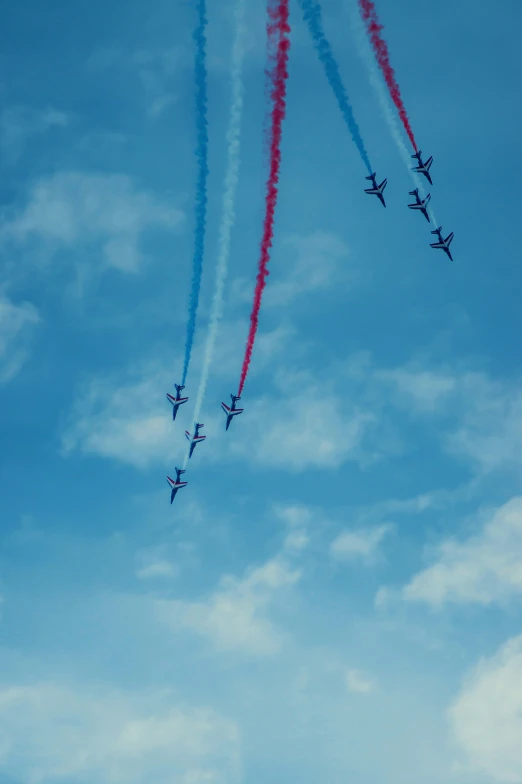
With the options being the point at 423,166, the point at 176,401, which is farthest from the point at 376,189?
the point at 176,401

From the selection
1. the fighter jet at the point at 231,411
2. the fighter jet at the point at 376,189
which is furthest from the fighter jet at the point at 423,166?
the fighter jet at the point at 231,411

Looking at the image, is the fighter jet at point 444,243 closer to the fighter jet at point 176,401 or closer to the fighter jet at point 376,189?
the fighter jet at point 376,189

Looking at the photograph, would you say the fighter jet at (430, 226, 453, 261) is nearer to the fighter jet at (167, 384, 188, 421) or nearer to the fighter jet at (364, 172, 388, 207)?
the fighter jet at (364, 172, 388, 207)

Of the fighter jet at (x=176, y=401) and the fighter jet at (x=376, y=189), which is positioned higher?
the fighter jet at (x=376, y=189)

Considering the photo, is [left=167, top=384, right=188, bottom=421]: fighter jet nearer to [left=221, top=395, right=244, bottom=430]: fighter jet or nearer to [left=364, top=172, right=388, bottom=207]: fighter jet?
[left=221, top=395, right=244, bottom=430]: fighter jet

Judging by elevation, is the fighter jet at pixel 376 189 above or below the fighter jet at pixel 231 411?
above

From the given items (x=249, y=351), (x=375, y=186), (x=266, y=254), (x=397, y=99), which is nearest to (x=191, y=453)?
(x=249, y=351)

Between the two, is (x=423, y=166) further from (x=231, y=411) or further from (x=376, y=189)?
(x=231, y=411)

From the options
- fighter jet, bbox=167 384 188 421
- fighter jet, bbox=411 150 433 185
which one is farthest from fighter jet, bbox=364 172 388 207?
fighter jet, bbox=167 384 188 421

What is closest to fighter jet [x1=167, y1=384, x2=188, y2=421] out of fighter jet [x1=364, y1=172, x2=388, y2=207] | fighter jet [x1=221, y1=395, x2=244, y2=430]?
fighter jet [x1=221, y1=395, x2=244, y2=430]

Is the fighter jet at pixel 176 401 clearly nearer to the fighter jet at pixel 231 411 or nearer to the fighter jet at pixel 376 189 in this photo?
the fighter jet at pixel 231 411

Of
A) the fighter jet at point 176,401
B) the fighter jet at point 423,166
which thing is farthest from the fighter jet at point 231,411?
the fighter jet at point 423,166

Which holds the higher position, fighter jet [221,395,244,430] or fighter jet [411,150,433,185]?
fighter jet [411,150,433,185]
